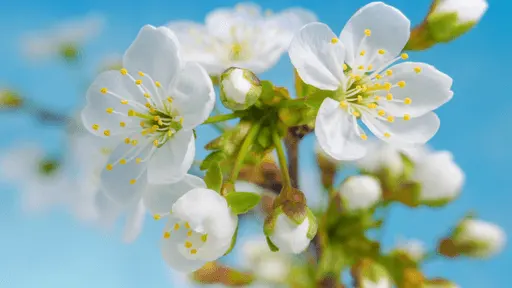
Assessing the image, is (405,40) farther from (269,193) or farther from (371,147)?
(371,147)

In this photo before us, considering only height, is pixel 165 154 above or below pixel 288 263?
above

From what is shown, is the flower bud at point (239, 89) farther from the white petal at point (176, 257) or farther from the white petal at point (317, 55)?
the white petal at point (176, 257)

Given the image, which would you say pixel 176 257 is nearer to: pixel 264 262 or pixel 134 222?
pixel 134 222

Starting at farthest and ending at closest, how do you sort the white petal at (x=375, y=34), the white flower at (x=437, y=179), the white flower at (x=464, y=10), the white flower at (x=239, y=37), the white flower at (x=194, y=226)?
the white flower at (x=437, y=179) → the white flower at (x=239, y=37) → the white flower at (x=464, y=10) → the white petal at (x=375, y=34) → the white flower at (x=194, y=226)

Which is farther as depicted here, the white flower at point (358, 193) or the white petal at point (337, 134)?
the white flower at point (358, 193)

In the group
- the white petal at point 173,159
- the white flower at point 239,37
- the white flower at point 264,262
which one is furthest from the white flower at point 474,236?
the white petal at point 173,159

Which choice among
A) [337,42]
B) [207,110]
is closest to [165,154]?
[207,110]

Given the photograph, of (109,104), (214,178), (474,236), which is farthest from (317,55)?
(474,236)
